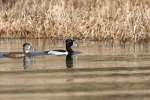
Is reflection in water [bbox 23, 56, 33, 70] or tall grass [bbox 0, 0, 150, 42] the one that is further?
tall grass [bbox 0, 0, 150, 42]

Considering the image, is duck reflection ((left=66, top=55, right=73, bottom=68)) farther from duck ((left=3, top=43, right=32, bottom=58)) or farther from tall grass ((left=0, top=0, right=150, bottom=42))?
tall grass ((left=0, top=0, right=150, bottom=42))

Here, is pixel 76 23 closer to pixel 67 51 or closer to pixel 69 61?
pixel 67 51

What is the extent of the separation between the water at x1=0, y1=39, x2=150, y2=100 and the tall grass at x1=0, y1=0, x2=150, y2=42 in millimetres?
2273

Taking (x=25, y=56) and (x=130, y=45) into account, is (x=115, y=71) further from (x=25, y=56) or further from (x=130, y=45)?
(x=130, y=45)

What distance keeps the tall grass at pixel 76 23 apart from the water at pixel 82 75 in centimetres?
227

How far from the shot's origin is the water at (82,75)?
12078 millimetres

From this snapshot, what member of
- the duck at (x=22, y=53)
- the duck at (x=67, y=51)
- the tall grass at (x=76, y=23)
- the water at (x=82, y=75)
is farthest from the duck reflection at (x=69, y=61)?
the tall grass at (x=76, y=23)

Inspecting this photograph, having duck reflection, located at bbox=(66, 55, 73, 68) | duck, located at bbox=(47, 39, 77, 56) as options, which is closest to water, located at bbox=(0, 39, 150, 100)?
duck reflection, located at bbox=(66, 55, 73, 68)

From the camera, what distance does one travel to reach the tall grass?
23234 millimetres

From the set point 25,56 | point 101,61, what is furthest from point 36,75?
point 25,56

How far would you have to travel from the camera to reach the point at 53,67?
Answer: 52.3 feet

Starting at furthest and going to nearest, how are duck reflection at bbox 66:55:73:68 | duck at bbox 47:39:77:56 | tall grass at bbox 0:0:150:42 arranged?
1. tall grass at bbox 0:0:150:42
2. duck at bbox 47:39:77:56
3. duck reflection at bbox 66:55:73:68

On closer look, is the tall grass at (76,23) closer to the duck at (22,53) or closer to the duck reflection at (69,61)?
the duck reflection at (69,61)

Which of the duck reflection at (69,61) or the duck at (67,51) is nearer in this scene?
the duck reflection at (69,61)
